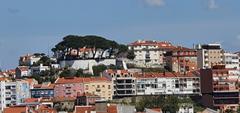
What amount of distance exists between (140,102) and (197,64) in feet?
75.3

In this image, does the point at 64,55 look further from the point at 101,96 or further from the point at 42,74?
the point at 101,96

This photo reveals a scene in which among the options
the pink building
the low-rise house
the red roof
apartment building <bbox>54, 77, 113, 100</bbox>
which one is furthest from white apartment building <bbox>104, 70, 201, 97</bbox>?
the low-rise house

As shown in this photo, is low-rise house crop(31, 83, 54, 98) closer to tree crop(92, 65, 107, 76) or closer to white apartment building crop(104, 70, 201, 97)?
white apartment building crop(104, 70, 201, 97)

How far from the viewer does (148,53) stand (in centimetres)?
10931

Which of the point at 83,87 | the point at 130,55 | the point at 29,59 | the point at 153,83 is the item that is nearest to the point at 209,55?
the point at 130,55

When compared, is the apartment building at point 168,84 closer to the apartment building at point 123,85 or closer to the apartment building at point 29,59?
the apartment building at point 123,85

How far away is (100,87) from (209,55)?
60.5ft

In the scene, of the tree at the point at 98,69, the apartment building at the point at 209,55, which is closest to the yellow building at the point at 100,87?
the tree at the point at 98,69

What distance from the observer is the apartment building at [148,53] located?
349 ft

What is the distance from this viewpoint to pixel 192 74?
91312mm

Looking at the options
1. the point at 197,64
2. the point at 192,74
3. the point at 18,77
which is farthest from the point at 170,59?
the point at 18,77

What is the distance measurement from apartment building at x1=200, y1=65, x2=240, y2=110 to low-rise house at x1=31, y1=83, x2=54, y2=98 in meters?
15.5

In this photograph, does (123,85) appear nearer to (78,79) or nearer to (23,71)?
(78,79)

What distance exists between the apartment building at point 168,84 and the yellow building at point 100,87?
9.21 feet
